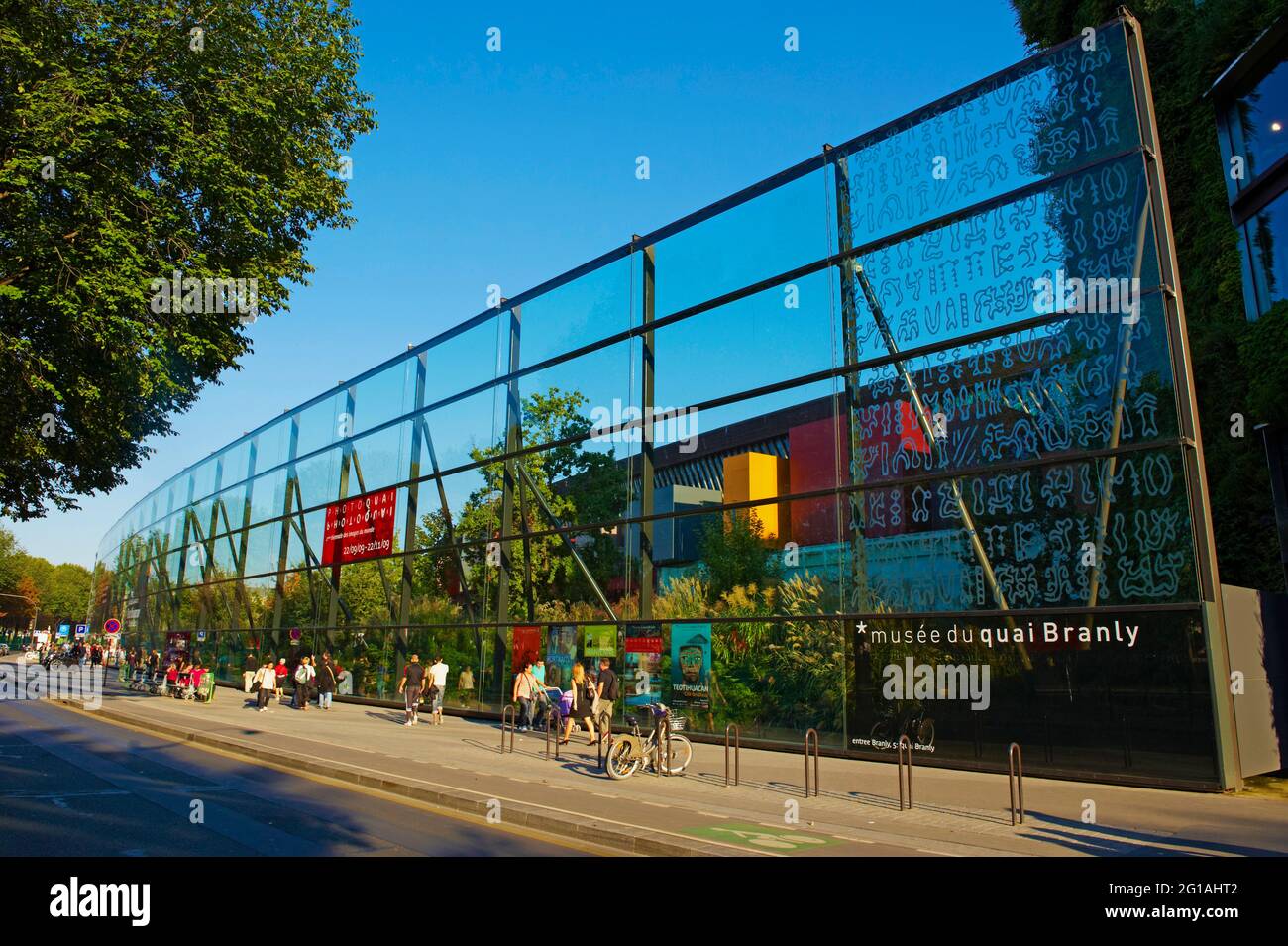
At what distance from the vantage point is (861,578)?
17062 mm

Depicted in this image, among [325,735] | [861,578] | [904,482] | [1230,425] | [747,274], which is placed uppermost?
[747,274]

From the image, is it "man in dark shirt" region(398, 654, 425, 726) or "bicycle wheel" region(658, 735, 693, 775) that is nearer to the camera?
"bicycle wheel" region(658, 735, 693, 775)

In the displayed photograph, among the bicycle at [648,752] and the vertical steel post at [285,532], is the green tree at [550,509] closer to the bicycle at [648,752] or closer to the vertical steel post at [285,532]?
the bicycle at [648,752]

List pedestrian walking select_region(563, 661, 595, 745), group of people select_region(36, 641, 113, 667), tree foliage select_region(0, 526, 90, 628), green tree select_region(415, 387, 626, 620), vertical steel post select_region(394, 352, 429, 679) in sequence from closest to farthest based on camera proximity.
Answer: pedestrian walking select_region(563, 661, 595, 745)
green tree select_region(415, 387, 626, 620)
vertical steel post select_region(394, 352, 429, 679)
group of people select_region(36, 641, 113, 667)
tree foliage select_region(0, 526, 90, 628)

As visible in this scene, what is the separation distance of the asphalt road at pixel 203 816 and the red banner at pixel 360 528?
658 inches

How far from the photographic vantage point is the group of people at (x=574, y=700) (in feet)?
54.5

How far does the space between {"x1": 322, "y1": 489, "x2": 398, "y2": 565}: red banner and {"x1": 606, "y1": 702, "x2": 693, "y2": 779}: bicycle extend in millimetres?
19152

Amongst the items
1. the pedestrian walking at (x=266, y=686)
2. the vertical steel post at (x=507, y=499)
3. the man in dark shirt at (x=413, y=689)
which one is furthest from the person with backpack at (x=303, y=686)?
the vertical steel post at (x=507, y=499)

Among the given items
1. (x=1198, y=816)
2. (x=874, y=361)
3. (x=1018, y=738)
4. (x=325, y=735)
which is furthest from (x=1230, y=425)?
(x=325, y=735)

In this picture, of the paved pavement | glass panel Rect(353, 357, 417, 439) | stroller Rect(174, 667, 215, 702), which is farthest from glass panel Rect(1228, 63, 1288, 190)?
stroller Rect(174, 667, 215, 702)

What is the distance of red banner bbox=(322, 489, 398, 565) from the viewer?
1221 inches

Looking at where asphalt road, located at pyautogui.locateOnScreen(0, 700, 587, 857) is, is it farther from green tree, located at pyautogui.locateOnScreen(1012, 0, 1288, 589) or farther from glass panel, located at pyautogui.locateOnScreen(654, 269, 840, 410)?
green tree, located at pyautogui.locateOnScreen(1012, 0, 1288, 589)
